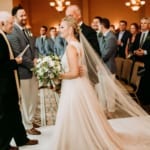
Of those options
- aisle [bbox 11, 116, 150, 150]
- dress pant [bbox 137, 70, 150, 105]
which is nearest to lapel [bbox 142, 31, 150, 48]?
dress pant [bbox 137, 70, 150, 105]

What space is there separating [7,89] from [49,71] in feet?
1.79

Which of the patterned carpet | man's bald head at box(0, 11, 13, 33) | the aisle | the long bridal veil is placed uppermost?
man's bald head at box(0, 11, 13, 33)

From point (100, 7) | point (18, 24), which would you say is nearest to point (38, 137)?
point (18, 24)

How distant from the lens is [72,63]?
390cm

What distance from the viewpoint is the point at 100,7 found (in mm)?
19453

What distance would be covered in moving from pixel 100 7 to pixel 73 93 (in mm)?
15908

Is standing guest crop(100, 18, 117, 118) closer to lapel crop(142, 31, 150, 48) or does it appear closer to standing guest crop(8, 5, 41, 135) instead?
lapel crop(142, 31, 150, 48)

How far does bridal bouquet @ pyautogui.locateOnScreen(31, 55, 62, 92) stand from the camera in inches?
152

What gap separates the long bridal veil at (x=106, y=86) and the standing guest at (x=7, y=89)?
0.85 m

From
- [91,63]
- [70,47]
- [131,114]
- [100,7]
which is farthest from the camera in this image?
[100,7]

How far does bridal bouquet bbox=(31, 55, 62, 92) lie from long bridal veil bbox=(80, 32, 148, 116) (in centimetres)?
49

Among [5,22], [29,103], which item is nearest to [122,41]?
Answer: [29,103]

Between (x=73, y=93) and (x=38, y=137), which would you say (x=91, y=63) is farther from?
(x=38, y=137)

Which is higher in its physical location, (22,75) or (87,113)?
(22,75)
